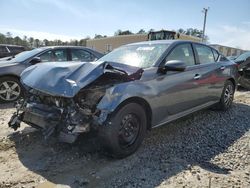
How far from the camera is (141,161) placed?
3.80 m

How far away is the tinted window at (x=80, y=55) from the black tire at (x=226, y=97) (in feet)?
13.6

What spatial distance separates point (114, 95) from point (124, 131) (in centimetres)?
57

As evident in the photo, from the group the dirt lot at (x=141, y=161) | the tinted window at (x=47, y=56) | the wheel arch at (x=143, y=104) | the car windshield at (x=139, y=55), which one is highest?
the car windshield at (x=139, y=55)

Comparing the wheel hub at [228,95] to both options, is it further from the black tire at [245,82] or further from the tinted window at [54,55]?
the tinted window at [54,55]

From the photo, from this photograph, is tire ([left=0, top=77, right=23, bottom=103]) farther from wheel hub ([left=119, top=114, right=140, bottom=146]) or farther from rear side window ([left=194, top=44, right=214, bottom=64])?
rear side window ([left=194, top=44, right=214, bottom=64])

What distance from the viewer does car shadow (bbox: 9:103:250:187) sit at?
3.36m

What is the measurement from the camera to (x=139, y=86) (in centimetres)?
390

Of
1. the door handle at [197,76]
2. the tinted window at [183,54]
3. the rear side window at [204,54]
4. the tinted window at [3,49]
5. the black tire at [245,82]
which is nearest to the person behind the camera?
the tinted window at [183,54]

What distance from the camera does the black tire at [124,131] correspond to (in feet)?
11.6

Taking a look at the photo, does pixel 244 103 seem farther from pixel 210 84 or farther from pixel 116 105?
pixel 116 105

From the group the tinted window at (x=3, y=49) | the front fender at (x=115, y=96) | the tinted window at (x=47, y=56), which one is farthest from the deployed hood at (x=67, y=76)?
the tinted window at (x=3, y=49)

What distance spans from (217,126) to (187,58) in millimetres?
1499

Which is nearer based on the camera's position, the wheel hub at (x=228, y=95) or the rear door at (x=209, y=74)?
the rear door at (x=209, y=74)

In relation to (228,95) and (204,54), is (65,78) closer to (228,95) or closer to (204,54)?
(204,54)
